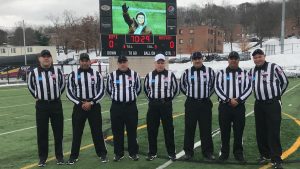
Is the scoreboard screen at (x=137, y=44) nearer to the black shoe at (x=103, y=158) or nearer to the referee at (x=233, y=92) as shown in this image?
the black shoe at (x=103, y=158)

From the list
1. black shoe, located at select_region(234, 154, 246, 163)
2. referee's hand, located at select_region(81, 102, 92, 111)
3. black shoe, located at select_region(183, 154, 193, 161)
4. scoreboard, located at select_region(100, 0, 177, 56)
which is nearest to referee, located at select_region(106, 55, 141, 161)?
referee's hand, located at select_region(81, 102, 92, 111)

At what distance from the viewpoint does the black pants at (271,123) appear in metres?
6.12

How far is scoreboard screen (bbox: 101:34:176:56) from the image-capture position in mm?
18359

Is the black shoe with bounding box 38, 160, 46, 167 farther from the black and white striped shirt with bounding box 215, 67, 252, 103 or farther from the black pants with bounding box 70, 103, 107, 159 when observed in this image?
the black and white striped shirt with bounding box 215, 67, 252, 103

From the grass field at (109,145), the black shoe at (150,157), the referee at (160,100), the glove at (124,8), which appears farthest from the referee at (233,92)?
the glove at (124,8)

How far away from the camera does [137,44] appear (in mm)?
18891

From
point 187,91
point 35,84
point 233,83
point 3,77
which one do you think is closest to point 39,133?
point 35,84

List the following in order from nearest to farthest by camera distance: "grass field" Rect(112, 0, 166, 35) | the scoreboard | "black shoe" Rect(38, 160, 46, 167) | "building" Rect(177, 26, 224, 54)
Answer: "black shoe" Rect(38, 160, 46, 167) → the scoreboard → "grass field" Rect(112, 0, 166, 35) → "building" Rect(177, 26, 224, 54)

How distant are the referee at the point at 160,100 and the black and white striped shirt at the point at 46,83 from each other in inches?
59.0

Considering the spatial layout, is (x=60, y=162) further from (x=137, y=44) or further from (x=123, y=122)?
(x=137, y=44)

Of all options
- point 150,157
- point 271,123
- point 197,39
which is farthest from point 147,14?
point 197,39

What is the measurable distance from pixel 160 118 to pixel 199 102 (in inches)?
29.6

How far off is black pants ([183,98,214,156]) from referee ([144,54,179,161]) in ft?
Result: 0.95

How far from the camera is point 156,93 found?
6676 mm
